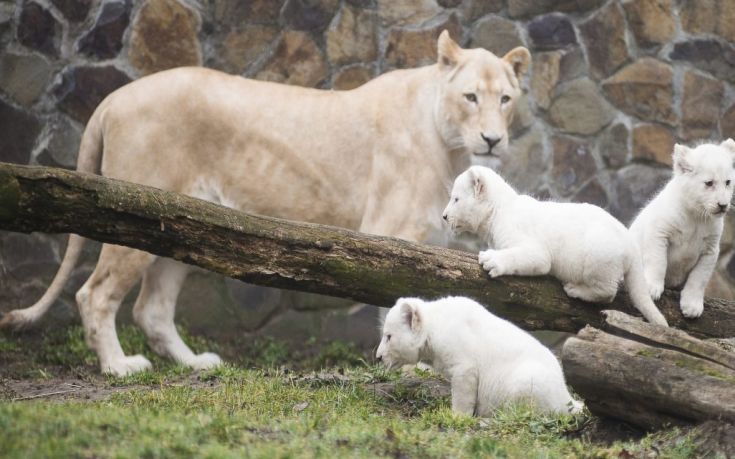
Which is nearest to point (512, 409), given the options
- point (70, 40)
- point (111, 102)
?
point (111, 102)

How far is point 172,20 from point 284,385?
488 centimetres

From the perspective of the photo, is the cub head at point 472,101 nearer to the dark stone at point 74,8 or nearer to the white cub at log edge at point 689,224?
the white cub at log edge at point 689,224

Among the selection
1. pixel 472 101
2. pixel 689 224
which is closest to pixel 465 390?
pixel 689 224

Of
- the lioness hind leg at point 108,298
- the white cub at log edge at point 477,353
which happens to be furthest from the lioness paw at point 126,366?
the white cub at log edge at point 477,353

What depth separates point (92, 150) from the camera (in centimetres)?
845

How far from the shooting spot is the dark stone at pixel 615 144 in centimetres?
1033

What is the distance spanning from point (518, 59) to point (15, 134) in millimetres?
4927

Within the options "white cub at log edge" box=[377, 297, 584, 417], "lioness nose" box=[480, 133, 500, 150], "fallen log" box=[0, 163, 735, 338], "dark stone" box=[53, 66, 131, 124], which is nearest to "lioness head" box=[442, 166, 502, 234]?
"fallen log" box=[0, 163, 735, 338]

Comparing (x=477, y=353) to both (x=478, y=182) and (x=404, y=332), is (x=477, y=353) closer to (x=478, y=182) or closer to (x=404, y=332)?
(x=404, y=332)

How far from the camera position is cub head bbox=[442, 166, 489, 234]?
6.32 metres

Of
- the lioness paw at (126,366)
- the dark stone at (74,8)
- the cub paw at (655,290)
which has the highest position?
the dark stone at (74,8)

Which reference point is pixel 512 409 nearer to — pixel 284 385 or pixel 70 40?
pixel 284 385

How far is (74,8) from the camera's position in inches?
396

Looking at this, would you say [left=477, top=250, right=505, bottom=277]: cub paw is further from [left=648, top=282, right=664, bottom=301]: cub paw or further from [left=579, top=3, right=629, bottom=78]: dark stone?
[left=579, top=3, right=629, bottom=78]: dark stone
